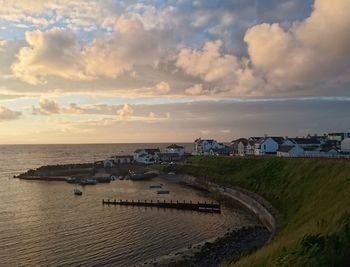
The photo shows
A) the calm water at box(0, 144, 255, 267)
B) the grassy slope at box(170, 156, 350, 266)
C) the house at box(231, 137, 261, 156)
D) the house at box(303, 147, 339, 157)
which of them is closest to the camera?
the grassy slope at box(170, 156, 350, 266)

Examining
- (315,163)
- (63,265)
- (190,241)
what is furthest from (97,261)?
(315,163)

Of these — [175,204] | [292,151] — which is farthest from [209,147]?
[175,204]

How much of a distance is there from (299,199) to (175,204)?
26.6 metres

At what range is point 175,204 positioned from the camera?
7200 centimetres

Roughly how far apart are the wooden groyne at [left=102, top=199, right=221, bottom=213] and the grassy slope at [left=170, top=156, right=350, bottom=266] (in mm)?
8028

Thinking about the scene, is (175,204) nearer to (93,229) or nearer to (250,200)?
(250,200)

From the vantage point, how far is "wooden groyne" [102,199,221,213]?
6781 centimetres

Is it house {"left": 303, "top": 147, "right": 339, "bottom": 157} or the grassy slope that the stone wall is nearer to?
the grassy slope

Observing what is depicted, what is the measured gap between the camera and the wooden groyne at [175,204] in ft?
222

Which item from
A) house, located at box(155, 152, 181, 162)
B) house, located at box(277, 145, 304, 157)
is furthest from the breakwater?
house, located at box(155, 152, 181, 162)

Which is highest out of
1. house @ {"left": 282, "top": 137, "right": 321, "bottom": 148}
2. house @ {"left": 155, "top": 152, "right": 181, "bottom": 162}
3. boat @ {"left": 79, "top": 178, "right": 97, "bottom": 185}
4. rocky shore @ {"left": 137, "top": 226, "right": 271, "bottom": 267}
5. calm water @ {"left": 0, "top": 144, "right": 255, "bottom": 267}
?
house @ {"left": 282, "top": 137, "right": 321, "bottom": 148}

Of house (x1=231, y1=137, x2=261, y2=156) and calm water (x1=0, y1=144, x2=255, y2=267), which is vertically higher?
house (x1=231, y1=137, x2=261, y2=156)

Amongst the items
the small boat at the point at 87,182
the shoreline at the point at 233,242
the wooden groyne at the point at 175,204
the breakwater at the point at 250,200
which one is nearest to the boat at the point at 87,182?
the small boat at the point at 87,182

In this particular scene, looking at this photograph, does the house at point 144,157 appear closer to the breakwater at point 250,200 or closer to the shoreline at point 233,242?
the breakwater at point 250,200
